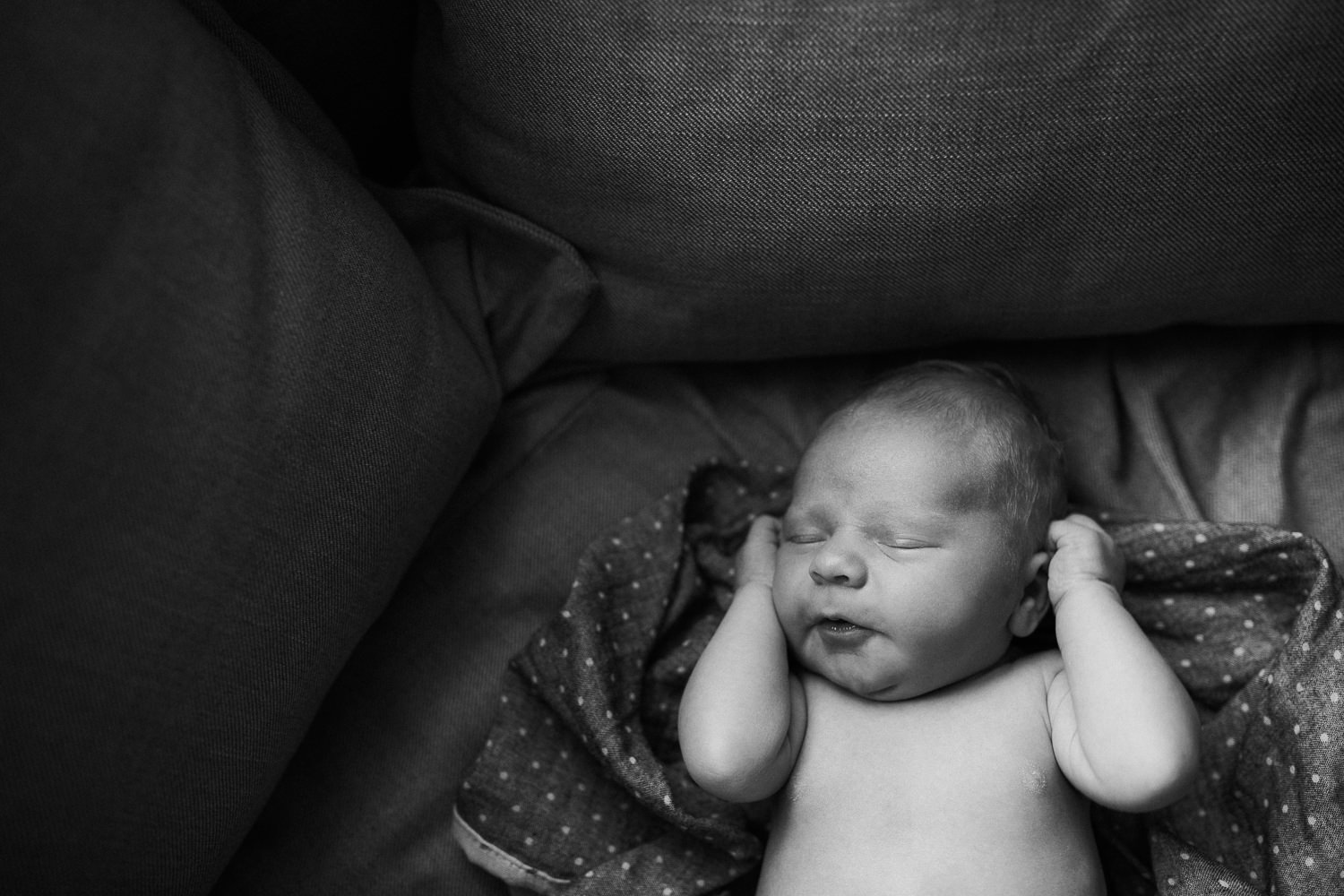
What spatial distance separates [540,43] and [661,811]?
74cm

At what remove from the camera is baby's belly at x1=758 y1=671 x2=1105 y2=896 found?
3.30 ft

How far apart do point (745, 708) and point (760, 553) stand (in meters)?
0.19

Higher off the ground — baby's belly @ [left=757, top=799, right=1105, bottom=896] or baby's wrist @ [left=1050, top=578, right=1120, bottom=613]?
baby's wrist @ [left=1050, top=578, right=1120, bottom=613]

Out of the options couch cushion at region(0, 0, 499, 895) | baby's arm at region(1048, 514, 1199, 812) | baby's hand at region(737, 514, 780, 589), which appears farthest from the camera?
baby's hand at region(737, 514, 780, 589)

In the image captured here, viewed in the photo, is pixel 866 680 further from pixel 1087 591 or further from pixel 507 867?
pixel 507 867

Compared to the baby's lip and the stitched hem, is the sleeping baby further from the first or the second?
the stitched hem

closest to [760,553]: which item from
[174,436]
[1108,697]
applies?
[1108,697]

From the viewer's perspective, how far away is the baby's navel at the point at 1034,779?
103cm

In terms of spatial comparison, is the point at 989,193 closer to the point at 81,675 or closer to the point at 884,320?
the point at 884,320

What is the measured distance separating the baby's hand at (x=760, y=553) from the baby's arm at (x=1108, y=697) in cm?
28

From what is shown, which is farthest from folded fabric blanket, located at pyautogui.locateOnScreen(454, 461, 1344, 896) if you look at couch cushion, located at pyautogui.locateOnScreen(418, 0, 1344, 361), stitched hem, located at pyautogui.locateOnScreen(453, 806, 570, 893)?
couch cushion, located at pyautogui.locateOnScreen(418, 0, 1344, 361)

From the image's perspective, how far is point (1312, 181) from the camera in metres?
1.08

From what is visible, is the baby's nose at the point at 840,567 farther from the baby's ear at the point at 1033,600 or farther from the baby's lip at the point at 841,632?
the baby's ear at the point at 1033,600

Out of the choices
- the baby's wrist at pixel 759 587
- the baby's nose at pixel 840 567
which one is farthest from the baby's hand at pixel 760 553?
the baby's nose at pixel 840 567
